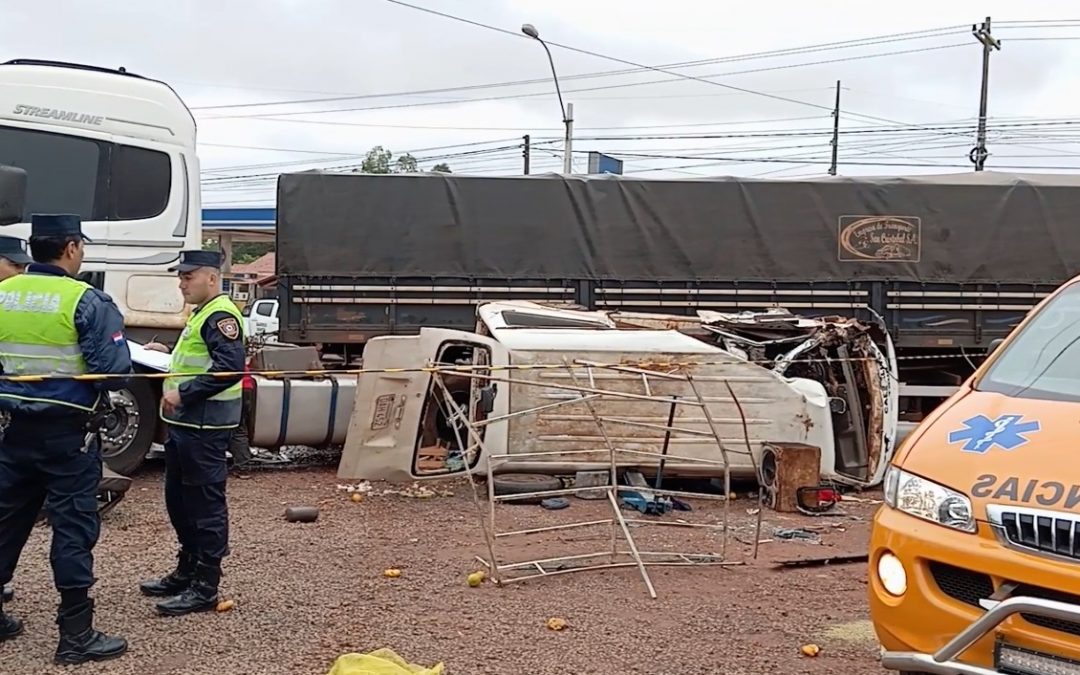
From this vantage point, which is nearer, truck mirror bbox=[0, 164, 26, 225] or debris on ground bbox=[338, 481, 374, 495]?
truck mirror bbox=[0, 164, 26, 225]

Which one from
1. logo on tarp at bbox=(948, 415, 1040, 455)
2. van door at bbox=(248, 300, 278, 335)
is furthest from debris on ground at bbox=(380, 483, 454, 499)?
van door at bbox=(248, 300, 278, 335)

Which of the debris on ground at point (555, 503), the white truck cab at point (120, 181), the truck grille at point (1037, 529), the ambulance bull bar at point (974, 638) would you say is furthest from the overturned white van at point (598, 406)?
the truck grille at point (1037, 529)

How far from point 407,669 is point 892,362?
5.89 meters

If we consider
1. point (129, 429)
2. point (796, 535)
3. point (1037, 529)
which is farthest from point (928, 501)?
point (129, 429)

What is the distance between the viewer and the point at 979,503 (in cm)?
330

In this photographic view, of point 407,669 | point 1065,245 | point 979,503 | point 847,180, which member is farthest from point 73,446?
point 1065,245

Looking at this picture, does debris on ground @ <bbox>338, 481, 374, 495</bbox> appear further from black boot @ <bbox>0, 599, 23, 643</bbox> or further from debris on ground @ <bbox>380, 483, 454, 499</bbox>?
black boot @ <bbox>0, 599, 23, 643</bbox>

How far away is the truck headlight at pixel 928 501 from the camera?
132 inches

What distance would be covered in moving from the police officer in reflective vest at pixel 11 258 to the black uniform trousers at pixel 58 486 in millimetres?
1039

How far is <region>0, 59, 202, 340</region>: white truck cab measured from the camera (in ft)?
27.9

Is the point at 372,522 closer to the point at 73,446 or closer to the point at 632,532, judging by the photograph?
the point at 632,532

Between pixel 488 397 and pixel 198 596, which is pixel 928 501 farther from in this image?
pixel 488 397

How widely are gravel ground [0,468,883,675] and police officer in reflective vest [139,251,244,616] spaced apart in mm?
310

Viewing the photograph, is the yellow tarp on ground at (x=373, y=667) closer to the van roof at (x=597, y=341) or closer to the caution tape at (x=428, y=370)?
the caution tape at (x=428, y=370)
